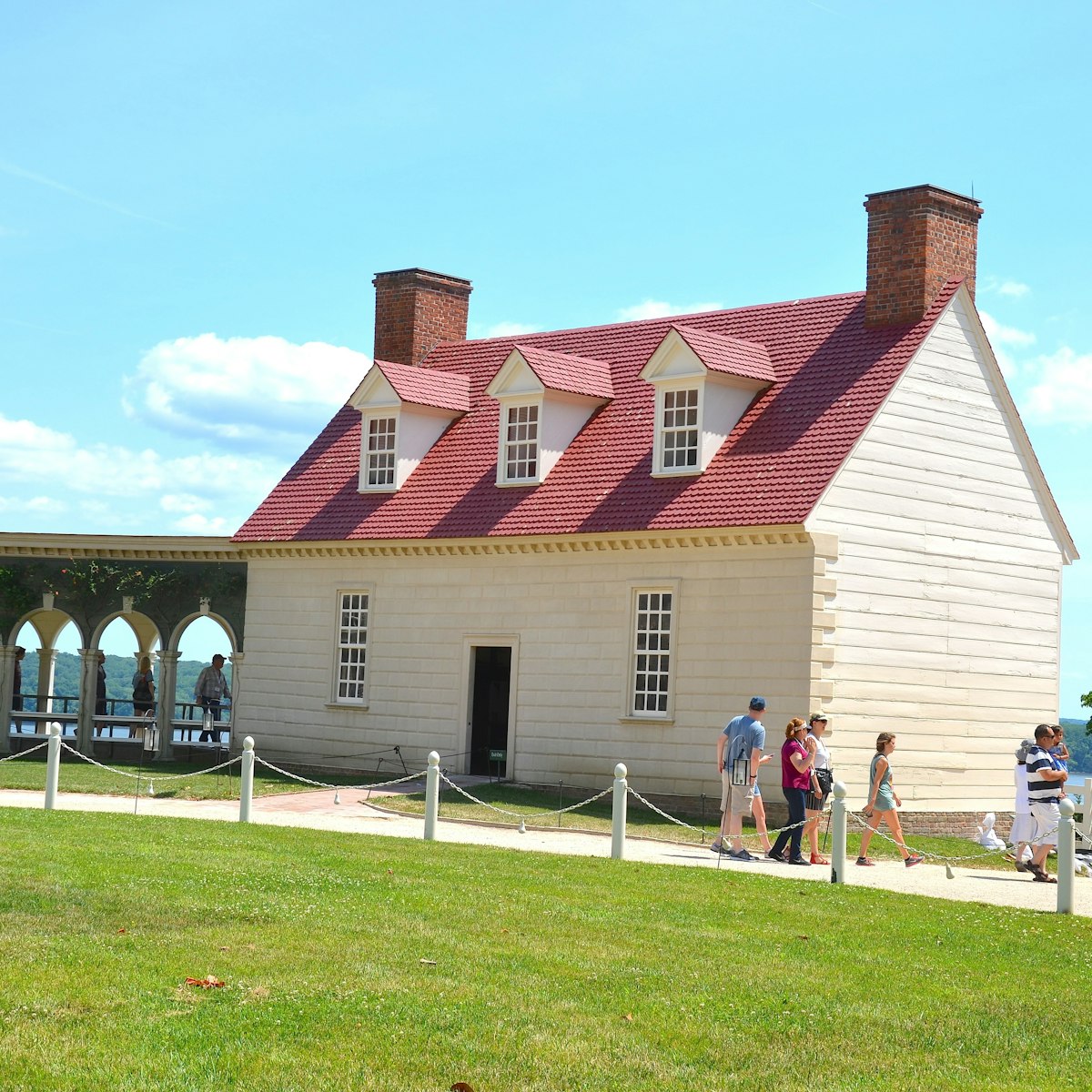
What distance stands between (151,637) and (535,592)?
16.8 metres

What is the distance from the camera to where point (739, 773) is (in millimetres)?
19078

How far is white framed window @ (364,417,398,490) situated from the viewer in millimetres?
31062

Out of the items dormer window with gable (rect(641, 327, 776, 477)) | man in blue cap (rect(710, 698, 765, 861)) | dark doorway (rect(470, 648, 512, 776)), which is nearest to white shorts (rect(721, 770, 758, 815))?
man in blue cap (rect(710, 698, 765, 861))

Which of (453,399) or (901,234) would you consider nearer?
(901,234)

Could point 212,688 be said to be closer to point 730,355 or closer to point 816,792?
point 730,355

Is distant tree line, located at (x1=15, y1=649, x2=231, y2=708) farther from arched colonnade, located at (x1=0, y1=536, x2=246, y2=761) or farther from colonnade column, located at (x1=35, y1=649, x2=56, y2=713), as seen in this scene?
arched colonnade, located at (x1=0, y1=536, x2=246, y2=761)

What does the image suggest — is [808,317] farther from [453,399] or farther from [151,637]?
[151,637]

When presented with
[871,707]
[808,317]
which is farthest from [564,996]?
[808,317]

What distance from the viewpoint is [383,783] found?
2642 centimetres

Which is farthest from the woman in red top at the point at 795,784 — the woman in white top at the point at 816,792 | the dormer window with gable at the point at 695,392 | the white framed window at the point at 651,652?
the dormer window with gable at the point at 695,392

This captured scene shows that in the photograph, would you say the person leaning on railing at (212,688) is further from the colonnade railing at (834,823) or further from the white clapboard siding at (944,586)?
the white clapboard siding at (944,586)

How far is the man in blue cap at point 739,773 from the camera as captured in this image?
62.4 feet

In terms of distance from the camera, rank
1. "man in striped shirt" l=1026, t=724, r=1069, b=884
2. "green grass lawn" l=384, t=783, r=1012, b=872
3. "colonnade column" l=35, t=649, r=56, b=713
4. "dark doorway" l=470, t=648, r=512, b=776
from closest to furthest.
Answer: "man in striped shirt" l=1026, t=724, r=1069, b=884 < "green grass lawn" l=384, t=783, r=1012, b=872 < "dark doorway" l=470, t=648, r=512, b=776 < "colonnade column" l=35, t=649, r=56, b=713

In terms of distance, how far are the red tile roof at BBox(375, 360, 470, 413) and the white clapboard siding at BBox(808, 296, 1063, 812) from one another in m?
9.44
